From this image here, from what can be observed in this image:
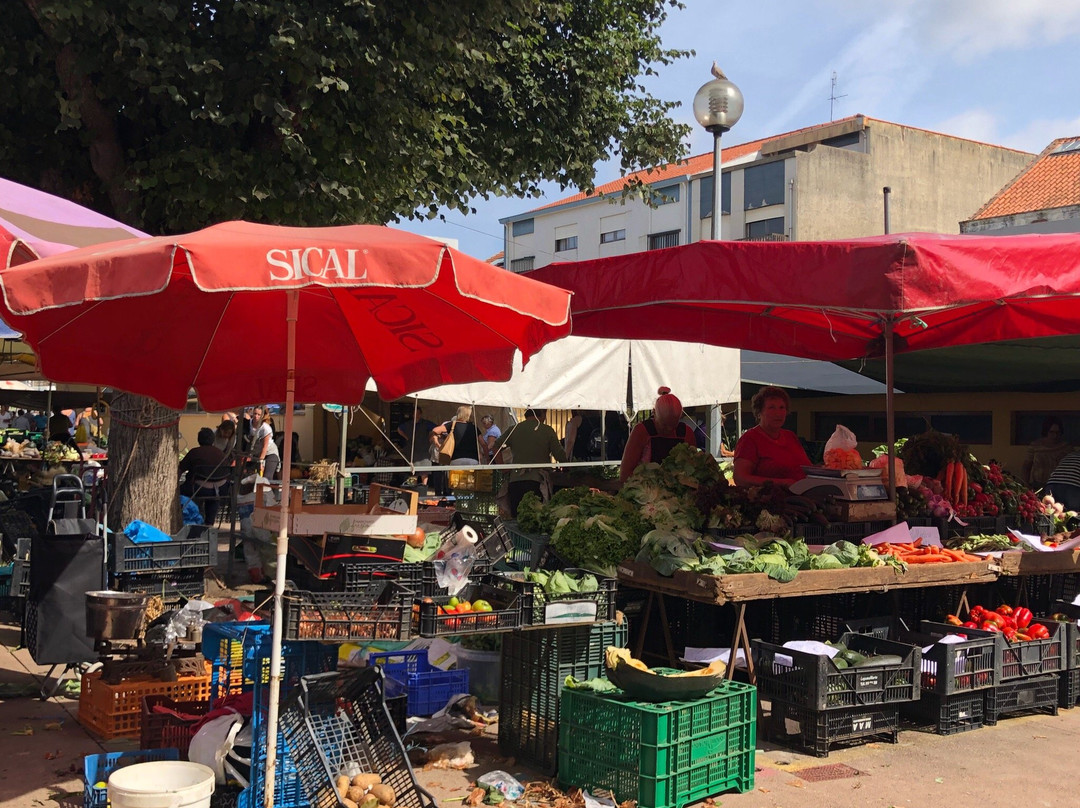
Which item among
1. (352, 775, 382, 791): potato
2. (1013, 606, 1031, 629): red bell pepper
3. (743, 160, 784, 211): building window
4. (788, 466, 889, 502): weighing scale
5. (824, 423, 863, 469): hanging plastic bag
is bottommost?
(352, 775, 382, 791): potato

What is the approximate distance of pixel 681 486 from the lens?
7426 mm

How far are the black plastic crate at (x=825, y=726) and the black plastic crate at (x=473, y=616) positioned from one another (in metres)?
2.03

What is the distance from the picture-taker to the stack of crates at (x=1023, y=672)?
6512 millimetres

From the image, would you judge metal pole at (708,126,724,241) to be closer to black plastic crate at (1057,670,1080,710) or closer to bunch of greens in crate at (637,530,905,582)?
bunch of greens in crate at (637,530,905,582)

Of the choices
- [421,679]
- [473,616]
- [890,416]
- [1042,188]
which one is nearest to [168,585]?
[421,679]

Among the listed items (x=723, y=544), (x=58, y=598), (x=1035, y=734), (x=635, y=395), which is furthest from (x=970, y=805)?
(x=635, y=395)

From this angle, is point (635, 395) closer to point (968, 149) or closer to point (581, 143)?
point (581, 143)

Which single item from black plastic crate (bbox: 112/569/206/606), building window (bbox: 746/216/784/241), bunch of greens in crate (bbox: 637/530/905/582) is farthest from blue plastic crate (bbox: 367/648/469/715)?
building window (bbox: 746/216/784/241)

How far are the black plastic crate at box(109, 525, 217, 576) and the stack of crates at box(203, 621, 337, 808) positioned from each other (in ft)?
5.98

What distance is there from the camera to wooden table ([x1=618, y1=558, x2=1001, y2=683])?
5996mm

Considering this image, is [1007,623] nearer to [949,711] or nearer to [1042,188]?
[949,711]

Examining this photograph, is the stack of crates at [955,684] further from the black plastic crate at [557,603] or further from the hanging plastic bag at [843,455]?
the black plastic crate at [557,603]

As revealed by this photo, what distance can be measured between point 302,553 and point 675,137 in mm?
11515

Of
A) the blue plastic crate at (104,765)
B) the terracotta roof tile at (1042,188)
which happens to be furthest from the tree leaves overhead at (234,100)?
the terracotta roof tile at (1042,188)
